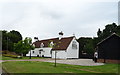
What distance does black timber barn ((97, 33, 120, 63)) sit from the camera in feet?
87.0

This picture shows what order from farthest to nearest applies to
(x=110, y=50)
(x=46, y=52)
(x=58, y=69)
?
(x=46, y=52) < (x=110, y=50) < (x=58, y=69)

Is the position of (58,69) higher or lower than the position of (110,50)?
lower

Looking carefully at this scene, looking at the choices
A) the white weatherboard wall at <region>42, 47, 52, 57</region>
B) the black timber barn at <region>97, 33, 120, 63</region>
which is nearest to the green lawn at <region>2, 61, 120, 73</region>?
the black timber barn at <region>97, 33, 120, 63</region>

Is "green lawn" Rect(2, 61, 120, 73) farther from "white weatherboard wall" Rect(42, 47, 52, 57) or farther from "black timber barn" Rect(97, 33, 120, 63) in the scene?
"white weatherboard wall" Rect(42, 47, 52, 57)

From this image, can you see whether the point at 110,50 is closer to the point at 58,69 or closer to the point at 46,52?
the point at 58,69

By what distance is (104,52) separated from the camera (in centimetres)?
2838

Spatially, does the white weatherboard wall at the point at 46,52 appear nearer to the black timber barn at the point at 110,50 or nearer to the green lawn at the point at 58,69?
the black timber barn at the point at 110,50

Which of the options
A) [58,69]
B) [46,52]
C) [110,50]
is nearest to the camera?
[58,69]

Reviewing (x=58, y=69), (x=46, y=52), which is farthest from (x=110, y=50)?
(x=46, y=52)

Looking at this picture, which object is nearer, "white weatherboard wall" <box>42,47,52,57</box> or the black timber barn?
the black timber barn

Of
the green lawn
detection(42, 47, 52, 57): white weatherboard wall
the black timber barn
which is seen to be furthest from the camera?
detection(42, 47, 52, 57): white weatherboard wall

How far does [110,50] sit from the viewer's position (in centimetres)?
2748

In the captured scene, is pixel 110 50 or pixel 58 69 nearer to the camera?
pixel 58 69

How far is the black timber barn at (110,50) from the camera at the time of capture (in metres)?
26.5
